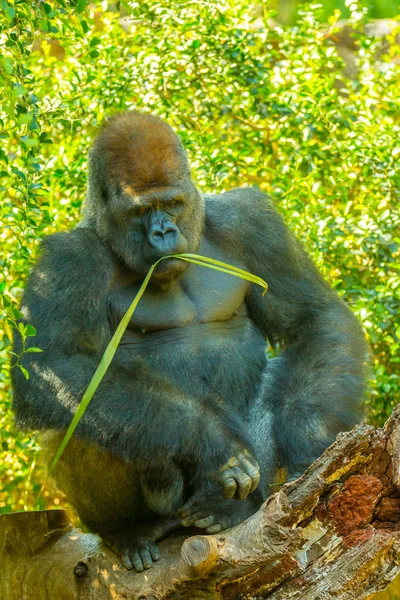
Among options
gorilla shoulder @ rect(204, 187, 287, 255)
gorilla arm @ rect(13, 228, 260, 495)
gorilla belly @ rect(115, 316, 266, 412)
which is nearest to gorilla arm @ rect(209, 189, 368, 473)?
gorilla shoulder @ rect(204, 187, 287, 255)

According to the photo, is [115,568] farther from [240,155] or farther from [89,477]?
[240,155]

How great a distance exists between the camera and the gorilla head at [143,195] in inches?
134

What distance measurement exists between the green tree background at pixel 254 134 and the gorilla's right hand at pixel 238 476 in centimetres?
163

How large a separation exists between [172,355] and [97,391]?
17.9 inches

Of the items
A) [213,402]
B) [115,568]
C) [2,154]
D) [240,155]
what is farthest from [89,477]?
[240,155]

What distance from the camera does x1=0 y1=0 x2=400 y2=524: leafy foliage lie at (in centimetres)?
484

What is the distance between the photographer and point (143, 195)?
3451 millimetres

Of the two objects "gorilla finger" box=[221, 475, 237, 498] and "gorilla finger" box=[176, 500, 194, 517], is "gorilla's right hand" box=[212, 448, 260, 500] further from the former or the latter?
"gorilla finger" box=[176, 500, 194, 517]

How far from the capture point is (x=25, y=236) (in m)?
3.77

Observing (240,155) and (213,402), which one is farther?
(240,155)

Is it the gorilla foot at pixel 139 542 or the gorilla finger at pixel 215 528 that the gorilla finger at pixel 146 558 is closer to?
the gorilla foot at pixel 139 542

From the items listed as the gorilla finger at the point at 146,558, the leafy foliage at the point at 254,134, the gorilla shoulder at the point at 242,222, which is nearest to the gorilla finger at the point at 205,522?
the gorilla finger at the point at 146,558

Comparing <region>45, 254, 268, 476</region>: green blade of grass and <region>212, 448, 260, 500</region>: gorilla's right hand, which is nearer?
<region>45, 254, 268, 476</region>: green blade of grass

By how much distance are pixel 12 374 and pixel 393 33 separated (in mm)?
3886
